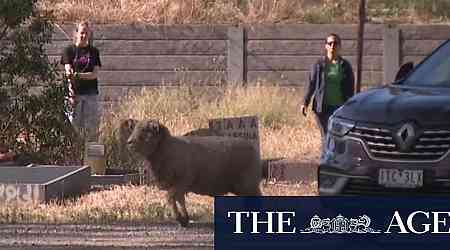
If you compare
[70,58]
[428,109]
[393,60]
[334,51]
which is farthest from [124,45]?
[428,109]

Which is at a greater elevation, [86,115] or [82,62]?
[82,62]

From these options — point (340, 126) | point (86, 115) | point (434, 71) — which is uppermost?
point (434, 71)

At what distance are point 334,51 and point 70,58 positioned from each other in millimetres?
2948

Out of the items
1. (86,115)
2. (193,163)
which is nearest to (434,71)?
(193,163)

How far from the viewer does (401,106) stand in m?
9.30

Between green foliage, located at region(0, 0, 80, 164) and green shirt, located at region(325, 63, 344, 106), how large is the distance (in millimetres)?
2783

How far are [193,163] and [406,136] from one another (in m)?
1.95

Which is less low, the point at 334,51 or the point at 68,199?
the point at 334,51

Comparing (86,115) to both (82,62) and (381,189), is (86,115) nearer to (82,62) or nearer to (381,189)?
(82,62)

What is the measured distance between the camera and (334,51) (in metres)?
12.6

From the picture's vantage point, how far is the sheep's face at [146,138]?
Result: 1009cm

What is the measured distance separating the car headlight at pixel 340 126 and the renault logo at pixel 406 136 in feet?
1.60

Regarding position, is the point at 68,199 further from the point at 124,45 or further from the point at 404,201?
the point at 124,45

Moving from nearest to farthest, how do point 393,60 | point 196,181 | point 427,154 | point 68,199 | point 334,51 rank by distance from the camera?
point 427,154, point 196,181, point 68,199, point 334,51, point 393,60
